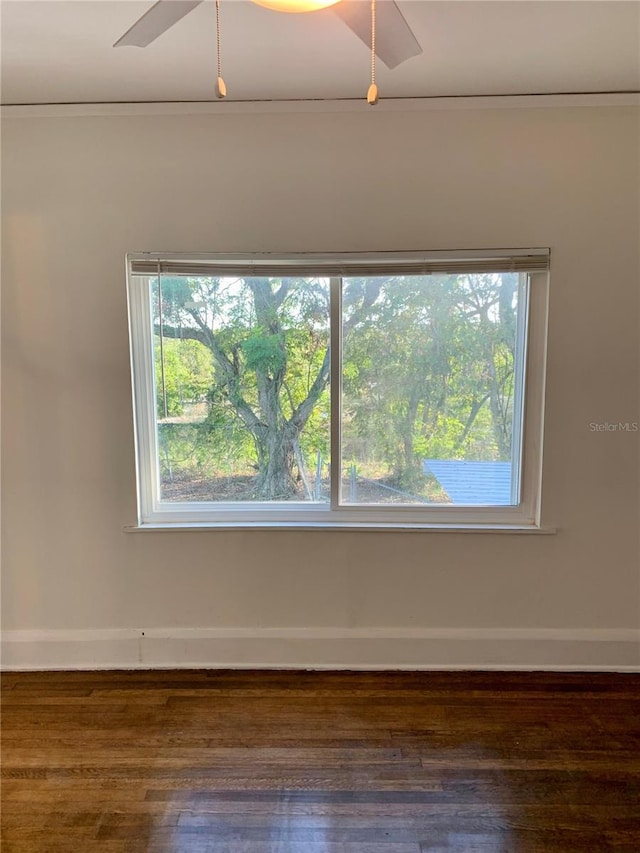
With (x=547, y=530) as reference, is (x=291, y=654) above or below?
below

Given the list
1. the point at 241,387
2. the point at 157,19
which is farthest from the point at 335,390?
the point at 157,19

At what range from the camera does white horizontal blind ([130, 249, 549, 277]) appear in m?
2.10

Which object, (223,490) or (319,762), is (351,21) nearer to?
(223,490)

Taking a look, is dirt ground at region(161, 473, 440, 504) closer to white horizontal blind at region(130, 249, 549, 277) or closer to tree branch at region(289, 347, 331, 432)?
tree branch at region(289, 347, 331, 432)

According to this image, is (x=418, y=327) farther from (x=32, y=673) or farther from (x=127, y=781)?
(x=32, y=673)

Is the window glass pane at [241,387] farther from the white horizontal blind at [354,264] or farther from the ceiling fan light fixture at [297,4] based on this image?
the ceiling fan light fixture at [297,4]

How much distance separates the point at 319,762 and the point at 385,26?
226 cm

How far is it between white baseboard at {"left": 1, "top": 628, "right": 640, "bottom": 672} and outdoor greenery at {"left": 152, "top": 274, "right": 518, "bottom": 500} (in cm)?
65

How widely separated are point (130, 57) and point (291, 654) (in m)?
2.47

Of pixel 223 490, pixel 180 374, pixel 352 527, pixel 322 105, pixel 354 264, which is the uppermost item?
pixel 322 105

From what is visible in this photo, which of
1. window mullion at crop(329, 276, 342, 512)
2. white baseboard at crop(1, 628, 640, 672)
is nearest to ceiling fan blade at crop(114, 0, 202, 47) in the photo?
window mullion at crop(329, 276, 342, 512)

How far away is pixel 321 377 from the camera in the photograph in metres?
2.27

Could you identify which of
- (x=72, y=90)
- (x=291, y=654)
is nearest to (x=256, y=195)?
(x=72, y=90)

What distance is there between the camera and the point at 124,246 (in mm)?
2123
